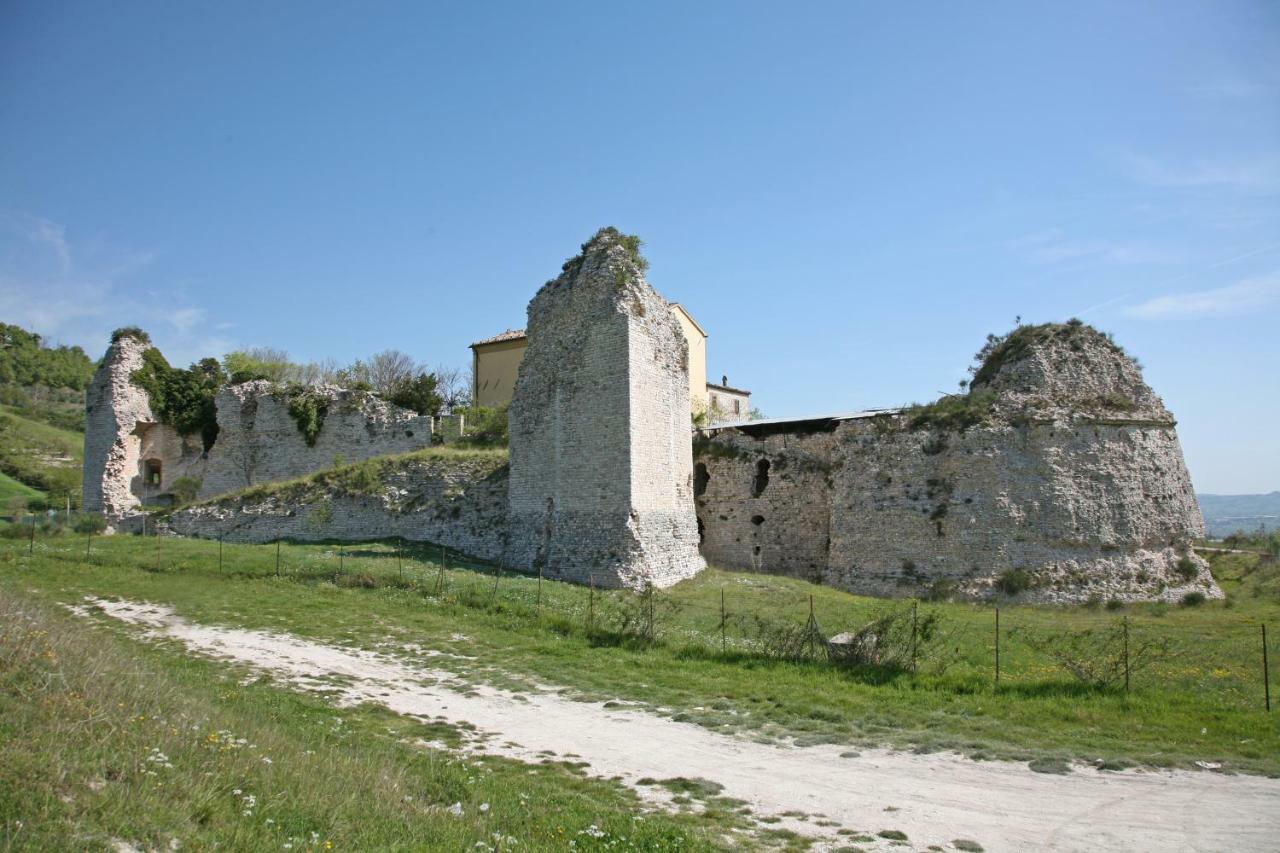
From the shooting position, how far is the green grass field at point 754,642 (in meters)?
9.93

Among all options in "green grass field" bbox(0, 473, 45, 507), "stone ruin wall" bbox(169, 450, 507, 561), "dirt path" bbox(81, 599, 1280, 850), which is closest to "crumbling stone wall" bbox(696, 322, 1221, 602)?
"stone ruin wall" bbox(169, 450, 507, 561)

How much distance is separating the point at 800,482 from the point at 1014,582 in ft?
22.5

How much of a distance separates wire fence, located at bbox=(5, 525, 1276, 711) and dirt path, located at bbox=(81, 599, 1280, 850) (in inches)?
130

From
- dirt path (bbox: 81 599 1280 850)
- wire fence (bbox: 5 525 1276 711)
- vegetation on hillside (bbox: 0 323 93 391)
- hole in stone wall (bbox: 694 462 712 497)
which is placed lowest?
dirt path (bbox: 81 599 1280 850)

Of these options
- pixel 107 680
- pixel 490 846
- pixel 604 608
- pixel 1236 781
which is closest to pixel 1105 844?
pixel 1236 781

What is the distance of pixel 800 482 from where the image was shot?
24859 millimetres

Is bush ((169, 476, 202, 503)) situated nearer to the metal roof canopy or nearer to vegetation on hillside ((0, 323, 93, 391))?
the metal roof canopy

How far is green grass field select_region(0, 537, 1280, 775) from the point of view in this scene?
32.6 ft

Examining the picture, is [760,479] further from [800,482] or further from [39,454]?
[39,454]

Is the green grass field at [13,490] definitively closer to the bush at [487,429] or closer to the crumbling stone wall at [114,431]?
the crumbling stone wall at [114,431]

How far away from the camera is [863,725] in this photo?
10.2 m

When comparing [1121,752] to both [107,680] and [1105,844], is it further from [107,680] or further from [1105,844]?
[107,680]

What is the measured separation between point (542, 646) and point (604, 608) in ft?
8.58

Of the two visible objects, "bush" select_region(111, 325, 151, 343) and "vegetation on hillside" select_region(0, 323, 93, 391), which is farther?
"vegetation on hillside" select_region(0, 323, 93, 391)
